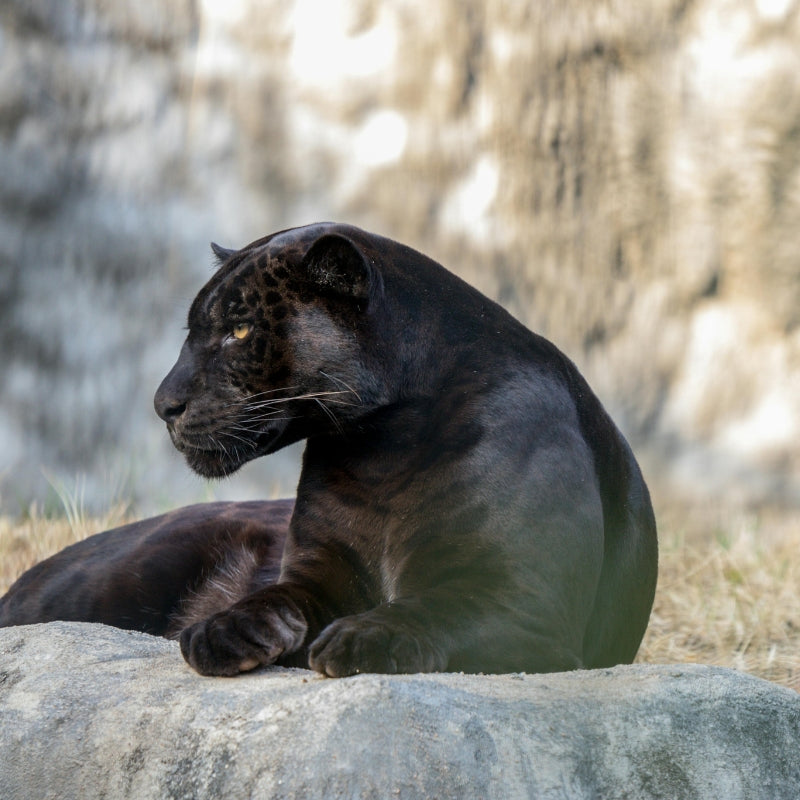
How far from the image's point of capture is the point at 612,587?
9.13ft

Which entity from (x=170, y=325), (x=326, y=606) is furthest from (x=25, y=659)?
(x=170, y=325)

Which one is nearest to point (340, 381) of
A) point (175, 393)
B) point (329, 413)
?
point (329, 413)

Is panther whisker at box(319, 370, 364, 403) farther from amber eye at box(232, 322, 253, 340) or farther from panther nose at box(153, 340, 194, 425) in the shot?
panther nose at box(153, 340, 194, 425)

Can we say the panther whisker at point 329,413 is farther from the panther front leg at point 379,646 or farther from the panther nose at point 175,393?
the panther front leg at point 379,646

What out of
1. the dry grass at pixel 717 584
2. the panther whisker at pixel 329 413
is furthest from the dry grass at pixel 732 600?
the panther whisker at pixel 329 413

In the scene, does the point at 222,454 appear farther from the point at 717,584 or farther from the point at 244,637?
the point at 717,584

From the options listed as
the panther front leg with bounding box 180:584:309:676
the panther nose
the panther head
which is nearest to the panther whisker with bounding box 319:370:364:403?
the panther head

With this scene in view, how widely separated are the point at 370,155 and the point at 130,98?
1199 millimetres

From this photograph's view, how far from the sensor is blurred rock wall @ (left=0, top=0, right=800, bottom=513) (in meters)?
5.22

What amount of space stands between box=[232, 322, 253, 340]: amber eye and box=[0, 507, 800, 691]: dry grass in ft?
5.80

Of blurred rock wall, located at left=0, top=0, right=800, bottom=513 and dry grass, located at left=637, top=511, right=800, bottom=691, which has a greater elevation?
blurred rock wall, located at left=0, top=0, right=800, bottom=513

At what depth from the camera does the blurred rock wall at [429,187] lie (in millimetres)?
5223

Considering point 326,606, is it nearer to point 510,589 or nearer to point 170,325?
point 510,589

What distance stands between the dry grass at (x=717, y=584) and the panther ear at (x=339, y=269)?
1.71 m
